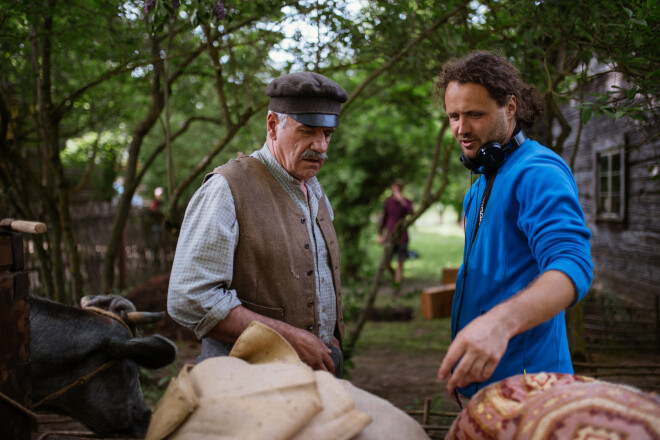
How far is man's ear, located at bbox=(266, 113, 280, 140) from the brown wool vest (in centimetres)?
14

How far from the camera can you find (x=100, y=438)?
2.51m

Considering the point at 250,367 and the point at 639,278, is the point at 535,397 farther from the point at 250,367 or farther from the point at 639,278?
the point at 639,278

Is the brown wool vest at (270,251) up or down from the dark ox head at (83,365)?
up

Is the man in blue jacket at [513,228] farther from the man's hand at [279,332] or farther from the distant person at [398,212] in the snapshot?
the distant person at [398,212]

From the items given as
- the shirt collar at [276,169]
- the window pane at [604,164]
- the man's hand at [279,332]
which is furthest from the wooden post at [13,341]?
the window pane at [604,164]

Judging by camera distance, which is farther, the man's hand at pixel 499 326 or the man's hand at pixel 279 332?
the man's hand at pixel 279 332

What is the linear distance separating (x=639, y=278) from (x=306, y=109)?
8.19m

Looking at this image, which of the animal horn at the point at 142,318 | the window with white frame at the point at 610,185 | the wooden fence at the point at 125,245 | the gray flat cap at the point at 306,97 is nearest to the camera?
the gray flat cap at the point at 306,97

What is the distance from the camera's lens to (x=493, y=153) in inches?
71.8

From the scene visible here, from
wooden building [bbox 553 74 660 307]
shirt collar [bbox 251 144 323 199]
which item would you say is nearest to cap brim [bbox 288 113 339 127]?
shirt collar [bbox 251 144 323 199]

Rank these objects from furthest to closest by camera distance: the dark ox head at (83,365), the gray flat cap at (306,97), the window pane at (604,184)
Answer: the window pane at (604,184) < the dark ox head at (83,365) < the gray flat cap at (306,97)

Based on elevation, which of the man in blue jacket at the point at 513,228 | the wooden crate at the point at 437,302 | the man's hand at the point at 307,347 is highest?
the man in blue jacket at the point at 513,228

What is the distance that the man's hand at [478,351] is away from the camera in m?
1.21

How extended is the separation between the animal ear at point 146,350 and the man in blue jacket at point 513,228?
1.15 meters
